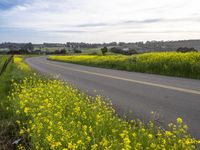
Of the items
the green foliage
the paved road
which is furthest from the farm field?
the paved road

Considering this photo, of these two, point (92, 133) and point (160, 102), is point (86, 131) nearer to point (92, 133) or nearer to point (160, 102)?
point (92, 133)

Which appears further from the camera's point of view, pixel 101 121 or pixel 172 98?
pixel 172 98

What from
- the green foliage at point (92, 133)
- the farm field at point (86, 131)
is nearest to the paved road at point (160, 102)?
the farm field at point (86, 131)

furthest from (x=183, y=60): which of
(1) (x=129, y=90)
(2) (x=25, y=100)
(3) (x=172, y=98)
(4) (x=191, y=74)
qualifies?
(2) (x=25, y=100)

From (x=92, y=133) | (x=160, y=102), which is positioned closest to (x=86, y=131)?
(x=92, y=133)

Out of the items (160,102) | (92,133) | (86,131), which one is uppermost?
(92,133)

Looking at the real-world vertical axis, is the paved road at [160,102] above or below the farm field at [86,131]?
below

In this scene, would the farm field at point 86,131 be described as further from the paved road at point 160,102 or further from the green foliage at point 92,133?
the paved road at point 160,102

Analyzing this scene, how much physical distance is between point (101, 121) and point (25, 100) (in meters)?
2.24

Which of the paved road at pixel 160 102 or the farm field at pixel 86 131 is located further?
the paved road at pixel 160 102

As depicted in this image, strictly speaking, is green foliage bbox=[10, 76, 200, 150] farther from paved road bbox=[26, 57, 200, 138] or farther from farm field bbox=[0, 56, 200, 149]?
paved road bbox=[26, 57, 200, 138]

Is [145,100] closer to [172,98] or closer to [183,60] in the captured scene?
[172,98]

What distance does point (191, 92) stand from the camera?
10.8 metres

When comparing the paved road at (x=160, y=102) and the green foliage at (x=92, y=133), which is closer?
the green foliage at (x=92, y=133)
